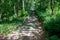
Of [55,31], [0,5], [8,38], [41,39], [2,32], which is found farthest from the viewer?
[0,5]

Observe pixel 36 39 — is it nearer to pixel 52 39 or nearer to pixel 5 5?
pixel 52 39

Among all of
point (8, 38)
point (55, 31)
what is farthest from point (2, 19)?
point (55, 31)

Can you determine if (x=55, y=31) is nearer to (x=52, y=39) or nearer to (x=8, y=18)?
(x=52, y=39)

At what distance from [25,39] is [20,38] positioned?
0.68 m

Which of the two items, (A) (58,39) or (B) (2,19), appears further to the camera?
(B) (2,19)

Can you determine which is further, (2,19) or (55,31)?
(2,19)

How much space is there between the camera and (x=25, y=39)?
1241 centimetres

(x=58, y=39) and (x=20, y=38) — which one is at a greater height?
(x=58, y=39)

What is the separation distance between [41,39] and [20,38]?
1.74 meters

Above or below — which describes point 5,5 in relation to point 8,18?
above

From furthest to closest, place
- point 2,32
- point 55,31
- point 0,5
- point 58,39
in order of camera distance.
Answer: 1. point 0,5
2. point 2,32
3. point 55,31
4. point 58,39

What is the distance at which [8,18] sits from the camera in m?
26.3

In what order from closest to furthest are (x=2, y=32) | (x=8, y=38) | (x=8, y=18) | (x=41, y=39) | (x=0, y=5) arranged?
(x=41, y=39)
(x=8, y=38)
(x=2, y=32)
(x=0, y=5)
(x=8, y=18)

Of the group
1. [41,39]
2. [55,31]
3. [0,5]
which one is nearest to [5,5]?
[0,5]
